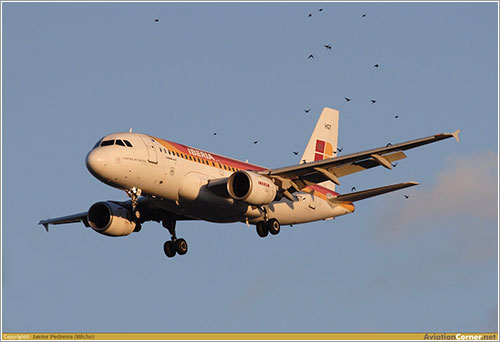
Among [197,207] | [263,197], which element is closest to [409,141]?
[263,197]

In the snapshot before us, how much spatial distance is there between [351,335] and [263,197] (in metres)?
14.7

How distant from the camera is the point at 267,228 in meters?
61.9

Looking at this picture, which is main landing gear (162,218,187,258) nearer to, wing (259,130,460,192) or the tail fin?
wing (259,130,460,192)

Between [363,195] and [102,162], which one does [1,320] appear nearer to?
[102,162]

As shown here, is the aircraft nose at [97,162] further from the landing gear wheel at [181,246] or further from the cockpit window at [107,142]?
the landing gear wheel at [181,246]

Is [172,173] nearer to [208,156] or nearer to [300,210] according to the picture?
[208,156]

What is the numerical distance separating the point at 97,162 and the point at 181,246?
10.6m

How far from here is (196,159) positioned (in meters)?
58.9

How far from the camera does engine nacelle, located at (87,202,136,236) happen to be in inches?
2454

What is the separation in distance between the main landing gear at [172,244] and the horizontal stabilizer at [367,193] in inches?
405

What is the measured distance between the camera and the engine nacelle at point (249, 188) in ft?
190
